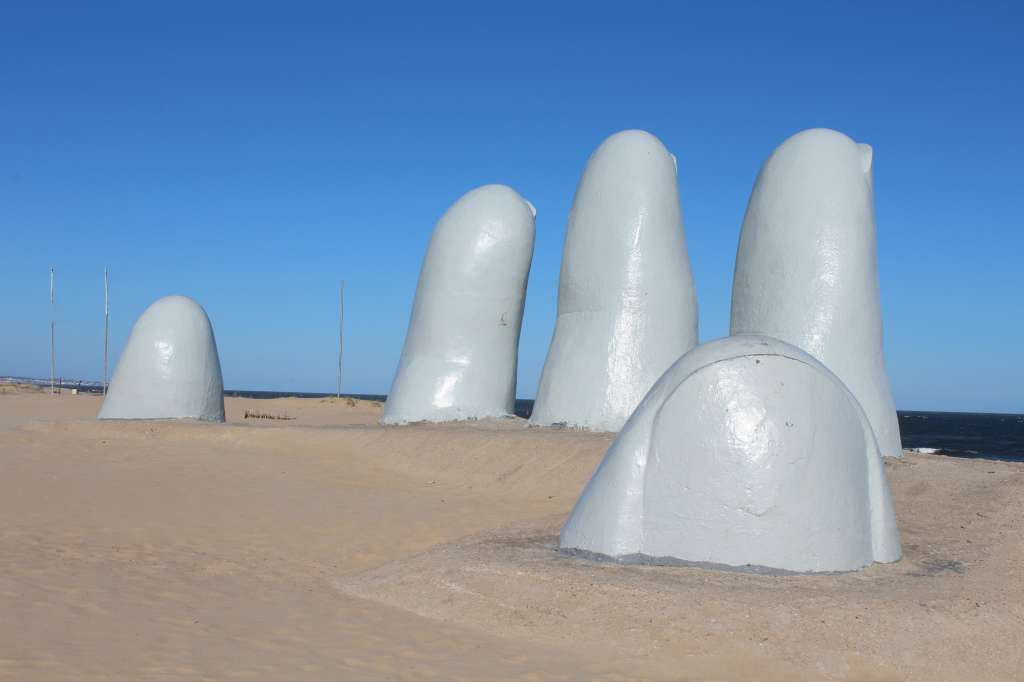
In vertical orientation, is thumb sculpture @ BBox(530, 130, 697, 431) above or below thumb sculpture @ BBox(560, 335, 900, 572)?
above

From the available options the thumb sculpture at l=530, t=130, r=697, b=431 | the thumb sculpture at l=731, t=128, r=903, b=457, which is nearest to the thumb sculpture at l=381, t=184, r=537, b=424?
the thumb sculpture at l=530, t=130, r=697, b=431

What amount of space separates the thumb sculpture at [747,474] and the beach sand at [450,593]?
220 mm

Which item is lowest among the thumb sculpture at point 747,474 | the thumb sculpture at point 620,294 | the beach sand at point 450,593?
the beach sand at point 450,593

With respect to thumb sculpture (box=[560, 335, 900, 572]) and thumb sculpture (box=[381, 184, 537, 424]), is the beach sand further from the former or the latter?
thumb sculpture (box=[381, 184, 537, 424])

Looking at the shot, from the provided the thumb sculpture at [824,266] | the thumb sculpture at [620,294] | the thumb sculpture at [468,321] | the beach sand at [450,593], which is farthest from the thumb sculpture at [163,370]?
the thumb sculpture at [824,266]

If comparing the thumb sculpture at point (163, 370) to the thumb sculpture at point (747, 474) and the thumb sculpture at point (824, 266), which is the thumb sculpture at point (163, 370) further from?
the thumb sculpture at point (747, 474)

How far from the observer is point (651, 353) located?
12.7 m

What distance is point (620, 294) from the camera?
503 inches

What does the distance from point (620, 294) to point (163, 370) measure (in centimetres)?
764

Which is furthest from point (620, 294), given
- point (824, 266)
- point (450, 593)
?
point (450, 593)

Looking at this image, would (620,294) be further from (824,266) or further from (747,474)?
(747,474)

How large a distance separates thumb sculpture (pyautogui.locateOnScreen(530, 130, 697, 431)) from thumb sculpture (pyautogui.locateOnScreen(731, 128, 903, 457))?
3.93ft

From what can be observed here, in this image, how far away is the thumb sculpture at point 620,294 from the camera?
12.7 m

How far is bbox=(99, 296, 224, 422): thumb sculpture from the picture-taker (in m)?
15.4
